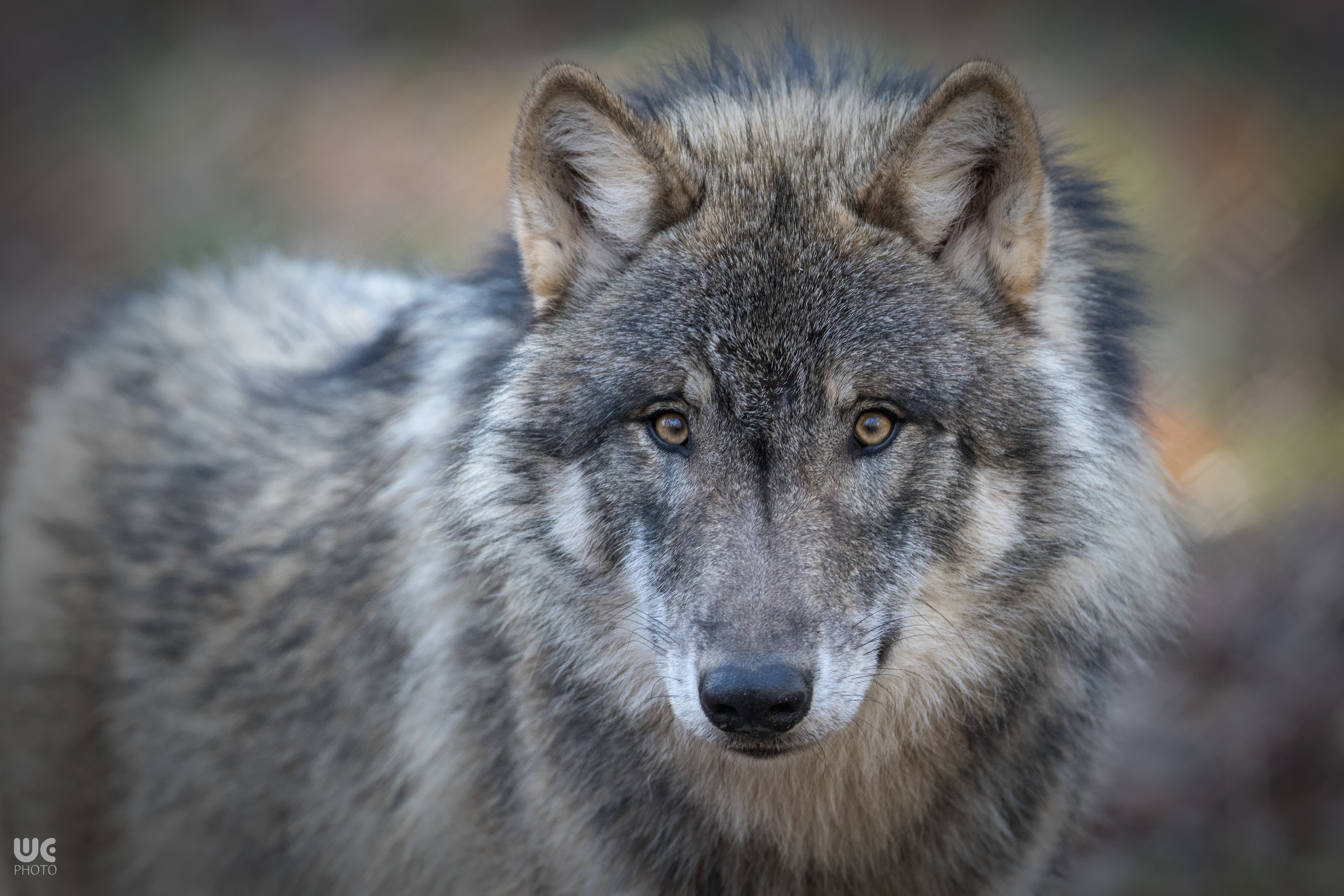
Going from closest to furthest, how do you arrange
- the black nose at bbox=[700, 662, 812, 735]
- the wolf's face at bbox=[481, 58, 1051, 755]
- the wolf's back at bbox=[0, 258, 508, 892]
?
1. the black nose at bbox=[700, 662, 812, 735]
2. the wolf's face at bbox=[481, 58, 1051, 755]
3. the wolf's back at bbox=[0, 258, 508, 892]

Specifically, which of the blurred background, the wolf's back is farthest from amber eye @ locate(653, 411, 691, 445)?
the blurred background

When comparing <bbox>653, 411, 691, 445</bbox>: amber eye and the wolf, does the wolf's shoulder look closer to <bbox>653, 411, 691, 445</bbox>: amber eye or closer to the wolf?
the wolf

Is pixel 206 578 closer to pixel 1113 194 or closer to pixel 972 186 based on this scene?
pixel 972 186

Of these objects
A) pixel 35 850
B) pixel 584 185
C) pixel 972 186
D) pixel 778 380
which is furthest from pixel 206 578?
pixel 972 186

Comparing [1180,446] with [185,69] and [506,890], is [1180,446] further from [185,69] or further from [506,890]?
[185,69]

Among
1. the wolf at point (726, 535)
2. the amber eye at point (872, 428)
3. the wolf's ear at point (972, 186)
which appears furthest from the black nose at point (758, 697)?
the wolf's ear at point (972, 186)

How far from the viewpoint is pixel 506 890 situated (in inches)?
117

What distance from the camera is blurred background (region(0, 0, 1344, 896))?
16.3ft

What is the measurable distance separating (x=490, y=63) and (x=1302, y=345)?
6.85 m

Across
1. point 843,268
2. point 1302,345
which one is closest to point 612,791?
point 843,268

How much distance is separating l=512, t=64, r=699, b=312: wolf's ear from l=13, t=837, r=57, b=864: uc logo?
279cm

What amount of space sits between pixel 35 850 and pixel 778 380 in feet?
10.8
